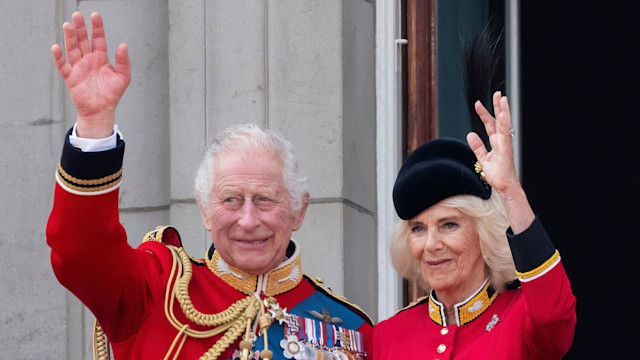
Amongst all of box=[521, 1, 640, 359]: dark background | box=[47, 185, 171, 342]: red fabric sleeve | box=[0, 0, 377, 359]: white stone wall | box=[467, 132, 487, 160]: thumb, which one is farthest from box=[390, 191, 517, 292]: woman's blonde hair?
box=[521, 1, 640, 359]: dark background

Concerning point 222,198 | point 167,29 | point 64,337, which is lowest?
point 64,337

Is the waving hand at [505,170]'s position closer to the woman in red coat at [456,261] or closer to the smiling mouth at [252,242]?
the woman in red coat at [456,261]

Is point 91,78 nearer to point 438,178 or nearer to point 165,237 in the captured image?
point 165,237

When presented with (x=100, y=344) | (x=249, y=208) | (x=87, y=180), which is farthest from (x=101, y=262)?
(x=249, y=208)

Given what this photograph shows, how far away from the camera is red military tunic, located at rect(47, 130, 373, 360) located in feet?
8.37

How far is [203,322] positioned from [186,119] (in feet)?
5.83

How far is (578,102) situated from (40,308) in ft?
12.3

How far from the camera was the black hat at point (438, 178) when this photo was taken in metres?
3.02

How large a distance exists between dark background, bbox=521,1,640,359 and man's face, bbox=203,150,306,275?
3.57 meters

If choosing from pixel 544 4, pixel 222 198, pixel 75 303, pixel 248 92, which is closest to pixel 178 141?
pixel 248 92

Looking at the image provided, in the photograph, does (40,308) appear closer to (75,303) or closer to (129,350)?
(75,303)

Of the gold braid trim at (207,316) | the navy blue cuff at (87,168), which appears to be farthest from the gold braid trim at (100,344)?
the navy blue cuff at (87,168)

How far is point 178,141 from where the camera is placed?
4555mm

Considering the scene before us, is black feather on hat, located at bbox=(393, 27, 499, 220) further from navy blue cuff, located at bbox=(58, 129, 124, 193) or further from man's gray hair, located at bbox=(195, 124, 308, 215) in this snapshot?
navy blue cuff, located at bbox=(58, 129, 124, 193)
